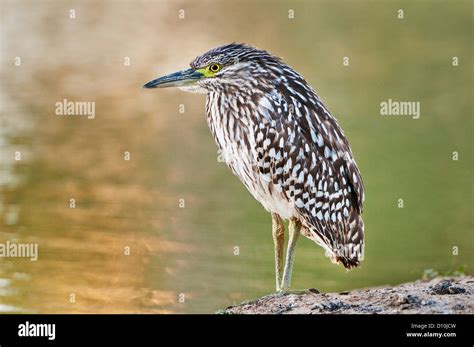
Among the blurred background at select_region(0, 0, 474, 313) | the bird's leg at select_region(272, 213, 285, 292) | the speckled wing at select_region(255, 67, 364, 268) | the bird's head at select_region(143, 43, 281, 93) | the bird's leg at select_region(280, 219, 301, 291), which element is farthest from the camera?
the blurred background at select_region(0, 0, 474, 313)

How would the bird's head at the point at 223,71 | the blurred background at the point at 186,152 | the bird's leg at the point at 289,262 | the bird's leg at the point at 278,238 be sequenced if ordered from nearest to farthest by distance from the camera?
the bird's leg at the point at 289,262 → the bird's head at the point at 223,71 → the bird's leg at the point at 278,238 → the blurred background at the point at 186,152

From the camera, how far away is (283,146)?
976cm

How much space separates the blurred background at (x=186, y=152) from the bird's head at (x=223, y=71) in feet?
9.23

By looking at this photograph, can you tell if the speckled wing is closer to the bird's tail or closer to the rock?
the bird's tail

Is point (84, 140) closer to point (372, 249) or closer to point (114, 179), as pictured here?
point (114, 179)

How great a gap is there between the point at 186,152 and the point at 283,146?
7.84m

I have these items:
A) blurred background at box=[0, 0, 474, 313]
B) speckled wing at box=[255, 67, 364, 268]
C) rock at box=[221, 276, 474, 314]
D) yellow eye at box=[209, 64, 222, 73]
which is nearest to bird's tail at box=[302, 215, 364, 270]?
speckled wing at box=[255, 67, 364, 268]

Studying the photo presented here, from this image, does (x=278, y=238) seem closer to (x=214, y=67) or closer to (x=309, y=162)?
(x=309, y=162)

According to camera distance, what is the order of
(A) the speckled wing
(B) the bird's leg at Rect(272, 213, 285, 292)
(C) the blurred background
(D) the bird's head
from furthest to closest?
1. (C) the blurred background
2. (B) the bird's leg at Rect(272, 213, 285, 292)
3. (D) the bird's head
4. (A) the speckled wing

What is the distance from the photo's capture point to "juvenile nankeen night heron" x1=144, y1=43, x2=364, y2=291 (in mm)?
9805

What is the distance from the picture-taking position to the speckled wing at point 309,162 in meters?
9.77

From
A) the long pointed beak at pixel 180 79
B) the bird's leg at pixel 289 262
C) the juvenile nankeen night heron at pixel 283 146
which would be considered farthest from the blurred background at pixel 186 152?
the long pointed beak at pixel 180 79

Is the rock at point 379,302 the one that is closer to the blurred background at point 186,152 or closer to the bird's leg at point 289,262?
the bird's leg at point 289,262
